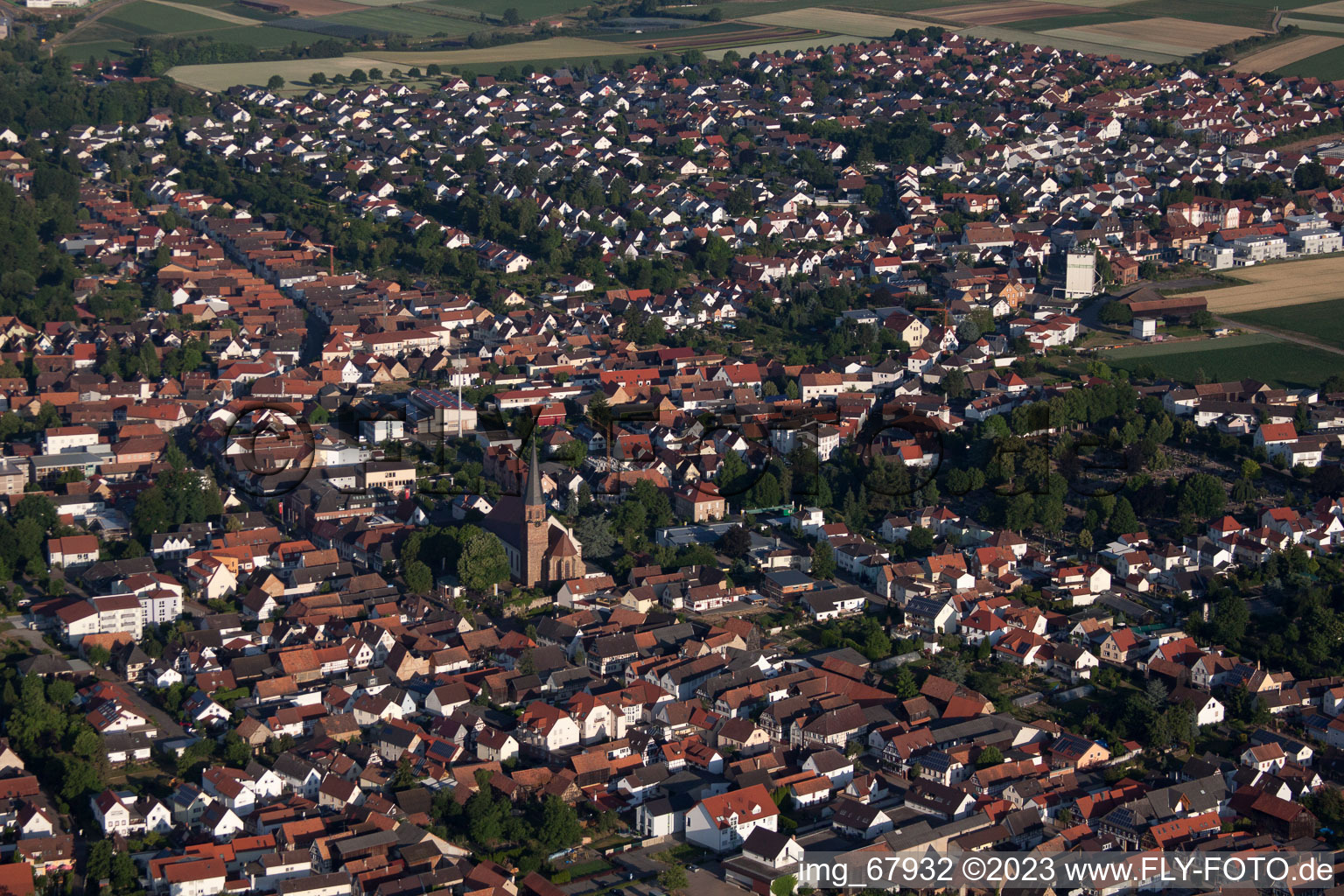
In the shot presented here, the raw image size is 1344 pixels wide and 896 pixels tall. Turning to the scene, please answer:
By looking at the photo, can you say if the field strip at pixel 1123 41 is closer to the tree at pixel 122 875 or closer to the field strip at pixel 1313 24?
the field strip at pixel 1313 24

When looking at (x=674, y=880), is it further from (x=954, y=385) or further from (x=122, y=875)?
(x=954, y=385)

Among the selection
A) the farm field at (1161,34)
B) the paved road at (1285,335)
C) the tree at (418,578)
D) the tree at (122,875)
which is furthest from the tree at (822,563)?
the farm field at (1161,34)

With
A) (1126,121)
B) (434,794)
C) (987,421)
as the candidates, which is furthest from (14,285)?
(1126,121)

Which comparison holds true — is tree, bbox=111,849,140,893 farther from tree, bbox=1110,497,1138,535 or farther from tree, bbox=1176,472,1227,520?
tree, bbox=1176,472,1227,520

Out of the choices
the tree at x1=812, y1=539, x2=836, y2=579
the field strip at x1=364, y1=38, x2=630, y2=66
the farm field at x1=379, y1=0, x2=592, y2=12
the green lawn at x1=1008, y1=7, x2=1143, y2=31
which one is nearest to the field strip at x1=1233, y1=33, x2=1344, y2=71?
the green lawn at x1=1008, y1=7, x2=1143, y2=31

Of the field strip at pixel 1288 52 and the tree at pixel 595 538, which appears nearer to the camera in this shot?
the tree at pixel 595 538

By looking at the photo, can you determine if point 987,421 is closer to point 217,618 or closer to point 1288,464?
point 1288,464
